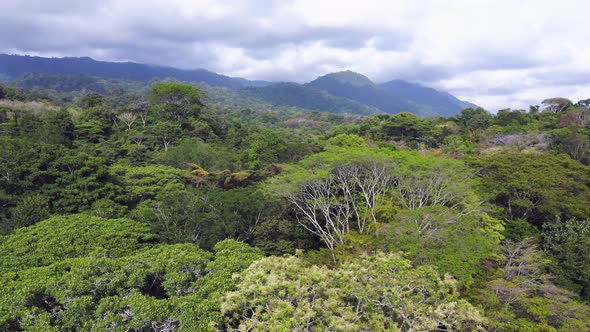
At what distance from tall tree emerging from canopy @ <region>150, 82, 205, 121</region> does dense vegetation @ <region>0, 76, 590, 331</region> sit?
690 cm

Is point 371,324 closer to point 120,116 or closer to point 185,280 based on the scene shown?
point 185,280

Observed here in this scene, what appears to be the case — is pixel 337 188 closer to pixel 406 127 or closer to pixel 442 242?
pixel 442 242

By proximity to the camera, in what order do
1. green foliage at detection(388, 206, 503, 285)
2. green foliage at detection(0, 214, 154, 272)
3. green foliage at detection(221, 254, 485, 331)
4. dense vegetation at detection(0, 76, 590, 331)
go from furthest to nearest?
green foliage at detection(388, 206, 503, 285)
green foliage at detection(0, 214, 154, 272)
dense vegetation at detection(0, 76, 590, 331)
green foliage at detection(221, 254, 485, 331)

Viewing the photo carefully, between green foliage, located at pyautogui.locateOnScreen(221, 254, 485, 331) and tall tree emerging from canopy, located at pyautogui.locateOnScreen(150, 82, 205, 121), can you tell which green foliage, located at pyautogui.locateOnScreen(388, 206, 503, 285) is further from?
tall tree emerging from canopy, located at pyautogui.locateOnScreen(150, 82, 205, 121)

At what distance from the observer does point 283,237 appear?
51.5ft

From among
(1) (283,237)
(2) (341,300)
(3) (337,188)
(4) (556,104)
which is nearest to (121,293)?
(2) (341,300)

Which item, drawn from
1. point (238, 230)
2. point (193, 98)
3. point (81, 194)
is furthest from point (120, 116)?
point (238, 230)

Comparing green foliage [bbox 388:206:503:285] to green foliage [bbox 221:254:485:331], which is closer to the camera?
green foliage [bbox 221:254:485:331]

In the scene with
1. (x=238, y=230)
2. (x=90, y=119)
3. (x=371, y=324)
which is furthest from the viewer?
(x=90, y=119)

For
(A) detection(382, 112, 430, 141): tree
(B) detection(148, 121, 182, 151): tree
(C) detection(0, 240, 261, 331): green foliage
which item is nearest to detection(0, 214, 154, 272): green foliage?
(C) detection(0, 240, 261, 331): green foliage

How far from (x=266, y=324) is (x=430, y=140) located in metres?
36.1

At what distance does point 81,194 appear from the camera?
15.5 metres

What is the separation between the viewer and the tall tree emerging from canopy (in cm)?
3506

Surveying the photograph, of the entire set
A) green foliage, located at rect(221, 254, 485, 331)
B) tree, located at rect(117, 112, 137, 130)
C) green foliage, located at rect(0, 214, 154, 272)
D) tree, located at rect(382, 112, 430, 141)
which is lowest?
green foliage, located at rect(0, 214, 154, 272)
